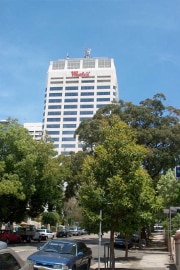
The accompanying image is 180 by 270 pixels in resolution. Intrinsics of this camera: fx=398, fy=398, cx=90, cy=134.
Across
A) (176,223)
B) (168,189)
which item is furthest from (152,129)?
(176,223)

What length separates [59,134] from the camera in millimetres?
155250

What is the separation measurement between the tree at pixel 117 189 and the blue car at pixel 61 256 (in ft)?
5.22

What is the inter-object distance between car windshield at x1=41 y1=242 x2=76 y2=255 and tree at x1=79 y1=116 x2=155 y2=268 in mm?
1804

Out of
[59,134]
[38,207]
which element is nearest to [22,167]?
[38,207]

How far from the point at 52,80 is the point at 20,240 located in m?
120

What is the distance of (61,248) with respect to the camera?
14.8 meters

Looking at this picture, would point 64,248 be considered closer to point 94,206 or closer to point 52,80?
point 94,206

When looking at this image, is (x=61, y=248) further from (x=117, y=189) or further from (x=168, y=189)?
(x=168, y=189)

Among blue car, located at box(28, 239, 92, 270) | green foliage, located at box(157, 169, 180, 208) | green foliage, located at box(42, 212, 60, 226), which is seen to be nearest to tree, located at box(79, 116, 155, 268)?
blue car, located at box(28, 239, 92, 270)

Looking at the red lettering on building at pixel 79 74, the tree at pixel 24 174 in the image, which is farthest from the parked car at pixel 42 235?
the red lettering on building at pixel 79 74

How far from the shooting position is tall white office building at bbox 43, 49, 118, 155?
15288 centimetres

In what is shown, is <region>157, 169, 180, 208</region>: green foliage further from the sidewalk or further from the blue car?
the blue car

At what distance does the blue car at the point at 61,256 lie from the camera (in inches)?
514

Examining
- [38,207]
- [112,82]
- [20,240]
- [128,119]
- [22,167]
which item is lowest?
[20,240]
